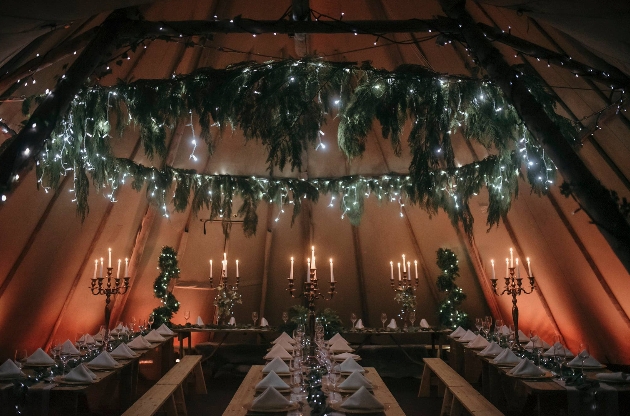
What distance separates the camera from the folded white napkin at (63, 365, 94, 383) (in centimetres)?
436

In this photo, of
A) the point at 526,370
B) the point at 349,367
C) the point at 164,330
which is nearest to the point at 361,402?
the point at 349,367

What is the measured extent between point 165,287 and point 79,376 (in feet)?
12.1

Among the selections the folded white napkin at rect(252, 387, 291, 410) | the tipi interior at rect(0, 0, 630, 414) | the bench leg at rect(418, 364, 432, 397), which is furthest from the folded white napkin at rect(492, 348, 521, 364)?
the folded white napkin at rect(252, 387, 291, 410)

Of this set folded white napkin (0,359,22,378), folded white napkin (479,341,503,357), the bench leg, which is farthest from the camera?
the bench leg

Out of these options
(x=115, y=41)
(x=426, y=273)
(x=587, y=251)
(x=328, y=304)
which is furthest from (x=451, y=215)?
(x=328, y=304)

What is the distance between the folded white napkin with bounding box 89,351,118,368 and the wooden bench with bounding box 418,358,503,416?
3.08 meters

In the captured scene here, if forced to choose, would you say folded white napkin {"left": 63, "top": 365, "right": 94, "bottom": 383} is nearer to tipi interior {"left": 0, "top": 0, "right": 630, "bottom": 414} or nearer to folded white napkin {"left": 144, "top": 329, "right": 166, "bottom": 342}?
tipi interior {"left": 0, "top": 0, "right": 630, "bottom": 414}

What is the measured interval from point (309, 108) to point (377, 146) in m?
3.59

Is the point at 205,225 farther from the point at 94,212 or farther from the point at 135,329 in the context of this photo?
the point at 94,212

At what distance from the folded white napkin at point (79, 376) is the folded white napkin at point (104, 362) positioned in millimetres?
→ 535

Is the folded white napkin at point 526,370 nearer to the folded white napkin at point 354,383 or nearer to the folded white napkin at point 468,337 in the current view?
the folded white napkin at point 354,383

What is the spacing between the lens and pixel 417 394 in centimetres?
739

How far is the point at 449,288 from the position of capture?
26.5 feet

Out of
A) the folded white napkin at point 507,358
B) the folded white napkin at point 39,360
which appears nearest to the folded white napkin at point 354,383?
the folded white napkin at point 507,358
